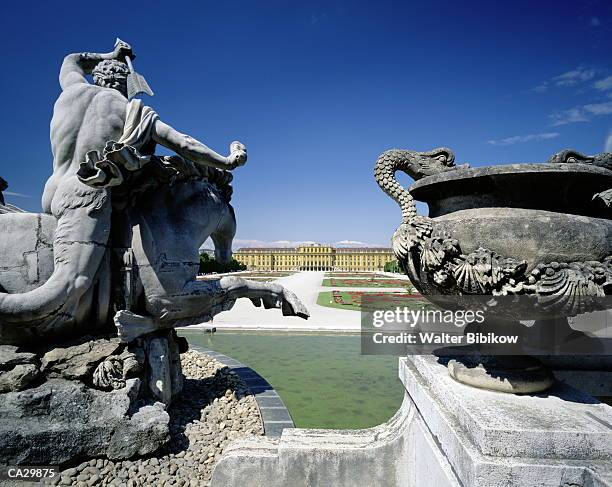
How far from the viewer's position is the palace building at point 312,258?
345 ft

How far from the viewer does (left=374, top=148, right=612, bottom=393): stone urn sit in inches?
62.9

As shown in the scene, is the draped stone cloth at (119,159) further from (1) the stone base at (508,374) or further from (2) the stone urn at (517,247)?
(1) the stone base at (508,374)

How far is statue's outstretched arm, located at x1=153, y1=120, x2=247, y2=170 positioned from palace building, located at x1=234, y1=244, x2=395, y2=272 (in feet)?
335

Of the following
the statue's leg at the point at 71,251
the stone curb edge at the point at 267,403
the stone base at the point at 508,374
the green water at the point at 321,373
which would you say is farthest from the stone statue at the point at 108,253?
the stone base at the point at 508,374

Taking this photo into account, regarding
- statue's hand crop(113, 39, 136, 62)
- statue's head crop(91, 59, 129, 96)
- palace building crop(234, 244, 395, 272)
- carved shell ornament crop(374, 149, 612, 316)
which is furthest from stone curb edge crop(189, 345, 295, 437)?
palace building crop(234, 244, 395, 272)

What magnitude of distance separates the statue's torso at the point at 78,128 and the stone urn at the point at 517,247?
3093 millimetres

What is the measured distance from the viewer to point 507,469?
143cm

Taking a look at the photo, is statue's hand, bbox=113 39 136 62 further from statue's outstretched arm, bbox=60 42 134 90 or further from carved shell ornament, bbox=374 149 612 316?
carved shell ornament, bbox=374 149 612 316

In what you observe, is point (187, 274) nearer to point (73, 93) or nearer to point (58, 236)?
point (58, 236)

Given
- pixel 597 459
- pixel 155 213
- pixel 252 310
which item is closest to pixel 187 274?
pixel 155 213

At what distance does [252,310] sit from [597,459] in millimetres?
12330

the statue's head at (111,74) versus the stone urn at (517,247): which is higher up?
the statue's head at (111,74)

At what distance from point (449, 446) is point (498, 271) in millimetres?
889

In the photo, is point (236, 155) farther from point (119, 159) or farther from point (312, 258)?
point (312, 258)
